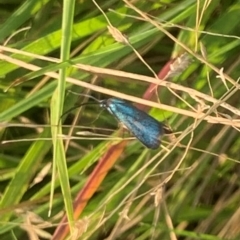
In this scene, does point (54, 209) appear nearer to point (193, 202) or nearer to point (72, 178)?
point (72, 178)

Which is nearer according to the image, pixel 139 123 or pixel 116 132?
pixel 139 123

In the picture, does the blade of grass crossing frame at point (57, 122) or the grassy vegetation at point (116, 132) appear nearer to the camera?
the blade of grass crossing frame at point (57, 122)

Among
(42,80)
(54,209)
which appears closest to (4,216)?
(54,209)

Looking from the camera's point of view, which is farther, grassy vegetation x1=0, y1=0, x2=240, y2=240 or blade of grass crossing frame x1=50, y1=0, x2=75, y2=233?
grassy vegetation x1=0, y1=0, x2=240, y2=240
